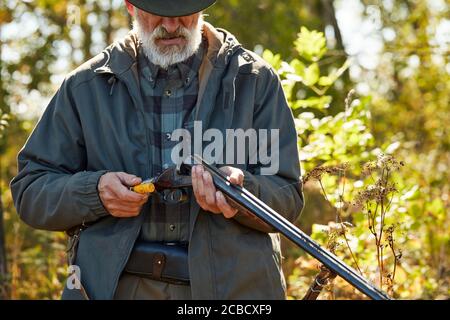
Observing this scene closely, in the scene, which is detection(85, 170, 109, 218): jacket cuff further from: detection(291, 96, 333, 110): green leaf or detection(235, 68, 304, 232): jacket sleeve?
detection(291, 96, 333, 110): green leaf

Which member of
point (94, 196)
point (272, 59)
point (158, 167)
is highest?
point (272, 59)

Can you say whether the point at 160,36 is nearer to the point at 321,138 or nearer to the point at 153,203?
the point at 153,203

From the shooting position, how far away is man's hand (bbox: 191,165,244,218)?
12.8 ft

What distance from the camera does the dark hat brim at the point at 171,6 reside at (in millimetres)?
4293

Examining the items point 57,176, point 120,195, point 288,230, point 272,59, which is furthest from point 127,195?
point 272,59

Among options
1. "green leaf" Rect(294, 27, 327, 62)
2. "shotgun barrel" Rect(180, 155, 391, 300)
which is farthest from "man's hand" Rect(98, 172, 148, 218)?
"green leaf" Rect(294, 27, 327, 62)

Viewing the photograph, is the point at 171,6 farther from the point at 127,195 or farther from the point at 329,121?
the point at 329,121

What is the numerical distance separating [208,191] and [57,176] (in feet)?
2.65

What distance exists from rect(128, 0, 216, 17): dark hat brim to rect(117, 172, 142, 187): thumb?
0.79 metres

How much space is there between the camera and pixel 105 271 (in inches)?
163

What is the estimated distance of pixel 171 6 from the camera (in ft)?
14.1

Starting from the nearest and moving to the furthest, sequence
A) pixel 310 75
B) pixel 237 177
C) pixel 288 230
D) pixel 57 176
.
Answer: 1. pixel 288 230
2. pixel 237 177
3. pixel 57 176
4. pixel 310 75

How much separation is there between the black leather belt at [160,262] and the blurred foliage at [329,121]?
108 centimetres

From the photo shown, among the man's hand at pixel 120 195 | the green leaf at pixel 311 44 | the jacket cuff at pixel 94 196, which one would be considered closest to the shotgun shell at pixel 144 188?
the man's hand at pixel 120 195
